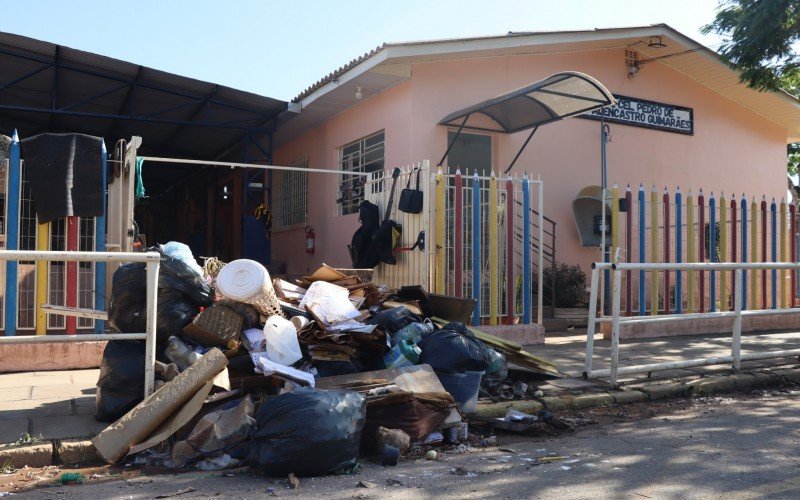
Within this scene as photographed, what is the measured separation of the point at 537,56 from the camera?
39.3ft

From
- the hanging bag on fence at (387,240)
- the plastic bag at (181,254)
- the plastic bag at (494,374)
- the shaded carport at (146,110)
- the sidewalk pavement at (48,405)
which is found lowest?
the sidewalk pavement at (48,405)

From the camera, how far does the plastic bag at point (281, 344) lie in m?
5.63

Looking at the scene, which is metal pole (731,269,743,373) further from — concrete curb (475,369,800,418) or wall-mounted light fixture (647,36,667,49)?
wall-mounted light fixture (647,36,667,49)

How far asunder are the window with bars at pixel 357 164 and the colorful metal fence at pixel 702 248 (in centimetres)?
407

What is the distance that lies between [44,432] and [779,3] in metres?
11.2

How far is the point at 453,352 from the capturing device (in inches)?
227

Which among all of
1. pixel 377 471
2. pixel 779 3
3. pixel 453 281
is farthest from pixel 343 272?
pixel 779 3

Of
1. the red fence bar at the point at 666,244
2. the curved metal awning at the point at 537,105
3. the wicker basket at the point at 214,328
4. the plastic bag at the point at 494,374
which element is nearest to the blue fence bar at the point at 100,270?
the wicker basket at the point at 214,328

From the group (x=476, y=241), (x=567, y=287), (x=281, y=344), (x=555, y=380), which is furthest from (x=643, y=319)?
(x=567, y=287)

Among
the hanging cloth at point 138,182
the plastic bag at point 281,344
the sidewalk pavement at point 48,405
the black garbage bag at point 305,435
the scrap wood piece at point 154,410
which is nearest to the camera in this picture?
the black garbage bag at point 305,435

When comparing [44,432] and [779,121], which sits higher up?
[779,121]

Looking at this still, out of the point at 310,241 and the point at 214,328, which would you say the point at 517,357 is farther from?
the point at 310,241

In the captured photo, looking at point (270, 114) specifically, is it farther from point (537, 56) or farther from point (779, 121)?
point (779, 121)

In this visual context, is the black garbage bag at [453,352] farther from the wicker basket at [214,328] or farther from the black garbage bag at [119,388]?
the black garbage bag at [119,388]
